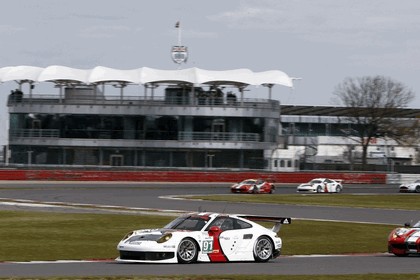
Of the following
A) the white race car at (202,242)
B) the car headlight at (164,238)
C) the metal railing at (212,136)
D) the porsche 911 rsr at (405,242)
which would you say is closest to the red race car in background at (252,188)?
the metal railing at (212,136)

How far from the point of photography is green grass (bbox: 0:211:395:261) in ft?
83.0

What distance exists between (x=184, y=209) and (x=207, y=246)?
22.2 meters

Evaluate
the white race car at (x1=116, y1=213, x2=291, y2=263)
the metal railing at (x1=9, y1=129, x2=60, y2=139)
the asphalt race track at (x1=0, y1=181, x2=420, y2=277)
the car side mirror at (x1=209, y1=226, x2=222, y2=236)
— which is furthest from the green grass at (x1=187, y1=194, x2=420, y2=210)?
the metal railing at (x1=9, y1=129, x2=60, y2=139)

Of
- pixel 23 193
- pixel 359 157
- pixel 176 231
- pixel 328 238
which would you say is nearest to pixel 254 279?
pixel 176 231

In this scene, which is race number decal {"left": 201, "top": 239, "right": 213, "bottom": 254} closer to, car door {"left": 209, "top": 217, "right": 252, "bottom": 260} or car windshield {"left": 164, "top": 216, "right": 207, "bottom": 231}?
car door {"left": 209, "top": 217, "right": 252, "bottom": 260}

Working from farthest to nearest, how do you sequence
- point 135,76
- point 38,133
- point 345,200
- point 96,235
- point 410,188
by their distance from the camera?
point 135,76, point 38,133, point 410,188, point 345,200, point 96,235

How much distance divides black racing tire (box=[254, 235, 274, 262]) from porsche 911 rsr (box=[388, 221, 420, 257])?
13.6 ft

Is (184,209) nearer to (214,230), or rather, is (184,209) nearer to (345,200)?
(345,200)

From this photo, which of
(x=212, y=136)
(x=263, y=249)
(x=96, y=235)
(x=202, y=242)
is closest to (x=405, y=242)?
(x=263, y=249)

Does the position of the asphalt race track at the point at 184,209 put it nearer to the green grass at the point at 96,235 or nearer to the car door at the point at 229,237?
the car door at the point at 229,237

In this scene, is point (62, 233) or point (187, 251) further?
point (62, 233)

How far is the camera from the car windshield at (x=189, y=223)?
23141 mm

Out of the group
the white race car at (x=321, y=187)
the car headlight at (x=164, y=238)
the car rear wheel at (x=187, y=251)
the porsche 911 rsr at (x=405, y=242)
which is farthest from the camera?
the white race car at (x=321, y=187)

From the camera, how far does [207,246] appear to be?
2292 centimetres
